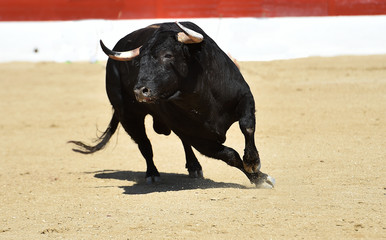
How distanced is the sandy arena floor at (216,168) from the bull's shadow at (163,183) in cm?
1

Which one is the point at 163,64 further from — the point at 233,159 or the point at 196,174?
the point at 196,174

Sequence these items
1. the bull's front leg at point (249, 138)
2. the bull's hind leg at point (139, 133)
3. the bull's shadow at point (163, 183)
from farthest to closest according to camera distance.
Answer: the bull's hind leg at point (139, 133) → the bull's shadow at point (163, 183) → the bull's front leg at point (249, 138)

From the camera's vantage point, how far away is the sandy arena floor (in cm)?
455

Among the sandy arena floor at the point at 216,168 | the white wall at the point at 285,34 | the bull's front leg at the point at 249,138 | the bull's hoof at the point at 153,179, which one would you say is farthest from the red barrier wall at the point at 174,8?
the bull's front leg at the point at 249,138

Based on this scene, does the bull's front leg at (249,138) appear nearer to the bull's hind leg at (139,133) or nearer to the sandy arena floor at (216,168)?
the sandy arena floor at (216,168)

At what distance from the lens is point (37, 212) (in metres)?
5.42

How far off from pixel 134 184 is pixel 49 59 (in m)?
8.48

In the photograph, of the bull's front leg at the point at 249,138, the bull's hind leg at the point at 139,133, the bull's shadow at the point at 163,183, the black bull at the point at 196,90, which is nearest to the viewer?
the black bull at the point at 196,90

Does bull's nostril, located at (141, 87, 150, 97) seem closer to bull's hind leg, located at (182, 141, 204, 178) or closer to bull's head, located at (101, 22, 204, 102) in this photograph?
bull's head, located at (101, 22, 204, 102)

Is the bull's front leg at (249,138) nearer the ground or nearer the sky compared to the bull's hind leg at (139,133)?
nearer the sky

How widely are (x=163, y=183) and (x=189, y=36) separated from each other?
174 centimetres

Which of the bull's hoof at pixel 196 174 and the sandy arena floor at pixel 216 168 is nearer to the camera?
the sandy arena floor at pixel 216 168

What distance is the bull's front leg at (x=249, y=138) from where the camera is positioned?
5.66 m

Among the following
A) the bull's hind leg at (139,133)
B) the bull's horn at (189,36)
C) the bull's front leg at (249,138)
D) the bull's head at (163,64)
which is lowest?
the bull's hind leg at (139,133)
